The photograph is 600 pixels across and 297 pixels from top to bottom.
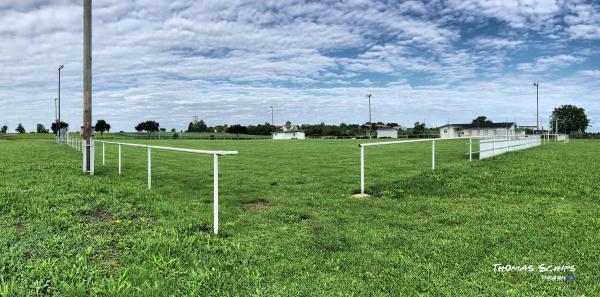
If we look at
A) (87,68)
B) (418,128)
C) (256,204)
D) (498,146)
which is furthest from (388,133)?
(256,204)

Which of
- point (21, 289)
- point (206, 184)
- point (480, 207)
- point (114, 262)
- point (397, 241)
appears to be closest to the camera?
point (21, 289)

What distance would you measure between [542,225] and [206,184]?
7192mm

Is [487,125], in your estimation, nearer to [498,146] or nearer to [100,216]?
[498,146]

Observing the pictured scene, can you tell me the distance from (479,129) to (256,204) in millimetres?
79108

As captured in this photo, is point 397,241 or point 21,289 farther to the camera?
point 397,241

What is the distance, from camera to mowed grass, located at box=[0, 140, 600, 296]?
3350 mm

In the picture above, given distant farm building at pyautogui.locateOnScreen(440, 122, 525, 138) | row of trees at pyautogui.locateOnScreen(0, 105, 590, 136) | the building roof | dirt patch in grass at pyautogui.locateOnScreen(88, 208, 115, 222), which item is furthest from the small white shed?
dirt patch in grass at pyautogui.locateOnScreen(88, 208, 115, 222)

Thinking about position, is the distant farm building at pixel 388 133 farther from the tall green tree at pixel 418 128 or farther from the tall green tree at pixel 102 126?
the tall green tree at pixel 102 126

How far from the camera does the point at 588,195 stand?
23.9ft

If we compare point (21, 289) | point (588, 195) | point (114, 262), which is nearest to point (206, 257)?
point (114, 262)

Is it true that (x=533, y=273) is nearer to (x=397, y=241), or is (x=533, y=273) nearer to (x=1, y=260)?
(x=397, y=241)

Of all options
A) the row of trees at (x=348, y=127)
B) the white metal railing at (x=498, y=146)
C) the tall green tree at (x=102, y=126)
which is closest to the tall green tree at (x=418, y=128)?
the row of trees at (x=348, y=127)

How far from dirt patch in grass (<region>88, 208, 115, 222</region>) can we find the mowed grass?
29 mm

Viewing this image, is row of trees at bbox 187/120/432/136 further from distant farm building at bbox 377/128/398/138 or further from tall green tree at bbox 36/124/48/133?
tall green tree at bbox 36/124/48/133
